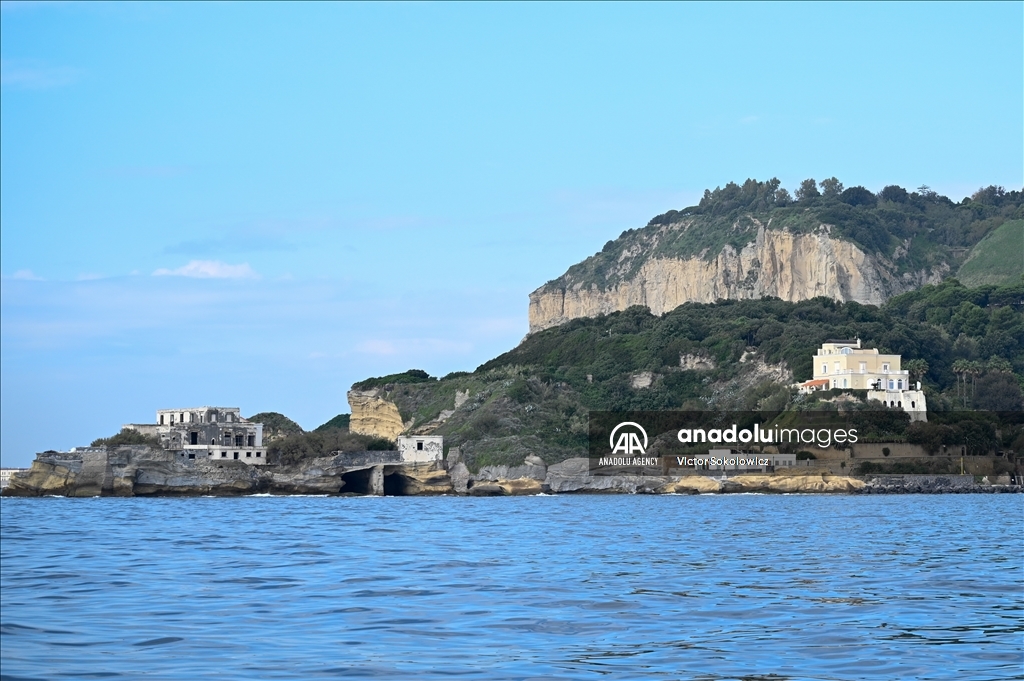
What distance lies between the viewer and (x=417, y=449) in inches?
3637

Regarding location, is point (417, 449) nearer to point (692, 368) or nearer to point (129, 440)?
point (129, 440)

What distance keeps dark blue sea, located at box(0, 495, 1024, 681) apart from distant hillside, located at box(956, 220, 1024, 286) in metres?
142

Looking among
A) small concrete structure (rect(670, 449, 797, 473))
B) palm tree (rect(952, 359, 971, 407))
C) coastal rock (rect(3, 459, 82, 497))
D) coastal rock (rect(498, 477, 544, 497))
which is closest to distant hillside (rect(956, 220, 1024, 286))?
palm tree (rect(952, 359, 971, 407))

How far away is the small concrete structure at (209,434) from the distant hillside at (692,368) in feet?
59.5

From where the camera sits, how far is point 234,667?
12.6 metres

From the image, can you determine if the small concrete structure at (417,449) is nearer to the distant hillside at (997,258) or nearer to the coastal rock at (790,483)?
the coastal rock at (790,483)

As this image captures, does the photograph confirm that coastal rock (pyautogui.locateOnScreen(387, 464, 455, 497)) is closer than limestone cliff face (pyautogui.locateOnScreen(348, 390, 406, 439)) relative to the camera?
Yes

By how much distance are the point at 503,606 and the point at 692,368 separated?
107908 millimetres

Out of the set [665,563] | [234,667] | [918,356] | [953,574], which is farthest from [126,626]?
[918,356]

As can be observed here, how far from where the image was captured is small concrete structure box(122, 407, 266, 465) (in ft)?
284

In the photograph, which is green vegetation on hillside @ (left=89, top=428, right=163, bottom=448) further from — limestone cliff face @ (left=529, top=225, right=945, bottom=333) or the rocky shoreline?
limestone cliff face @ (left=529, top=225, right=945, bottom=333)

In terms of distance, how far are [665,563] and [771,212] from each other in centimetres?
17736

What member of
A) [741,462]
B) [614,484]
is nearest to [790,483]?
[741,462]

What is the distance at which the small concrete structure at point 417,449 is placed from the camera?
302ft
